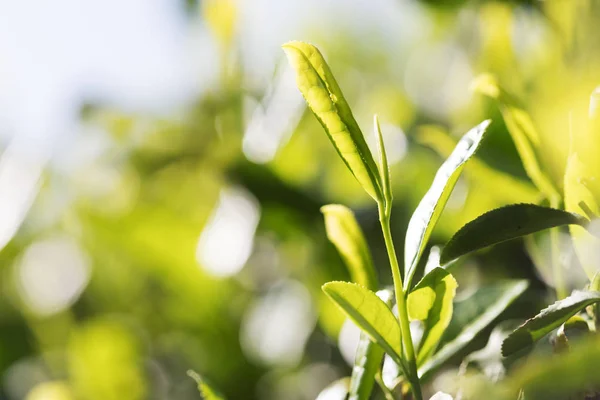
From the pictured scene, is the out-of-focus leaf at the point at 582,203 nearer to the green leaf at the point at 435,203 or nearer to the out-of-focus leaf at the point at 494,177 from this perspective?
the green leaf at the point at 435,203

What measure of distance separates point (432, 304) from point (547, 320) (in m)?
0.10

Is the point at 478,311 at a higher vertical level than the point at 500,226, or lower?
lower

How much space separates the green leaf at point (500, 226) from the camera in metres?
0.45

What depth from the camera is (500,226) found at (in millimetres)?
456

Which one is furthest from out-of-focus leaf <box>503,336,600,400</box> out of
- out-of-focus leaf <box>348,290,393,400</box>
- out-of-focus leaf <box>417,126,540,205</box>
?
out-of-focus leaf <box>417,126,540,205</box>

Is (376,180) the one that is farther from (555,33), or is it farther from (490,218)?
(555,33)

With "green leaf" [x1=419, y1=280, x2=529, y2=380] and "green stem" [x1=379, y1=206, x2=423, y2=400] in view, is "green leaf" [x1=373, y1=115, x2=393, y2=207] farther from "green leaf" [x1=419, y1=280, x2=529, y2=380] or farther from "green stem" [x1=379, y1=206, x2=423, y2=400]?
"green leaf" [x1=419, y1=280, x2=529, y2=380]

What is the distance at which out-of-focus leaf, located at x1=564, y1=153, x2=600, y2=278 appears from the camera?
0.49 m

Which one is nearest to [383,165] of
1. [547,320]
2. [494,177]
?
[547,320]

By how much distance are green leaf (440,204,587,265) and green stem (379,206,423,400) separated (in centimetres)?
3

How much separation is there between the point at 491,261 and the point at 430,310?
56cm

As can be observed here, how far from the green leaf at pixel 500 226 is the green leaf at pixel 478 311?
14cm

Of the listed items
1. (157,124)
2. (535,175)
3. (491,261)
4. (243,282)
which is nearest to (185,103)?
(157,124)

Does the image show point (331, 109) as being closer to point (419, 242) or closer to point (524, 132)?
point (419, 242)
